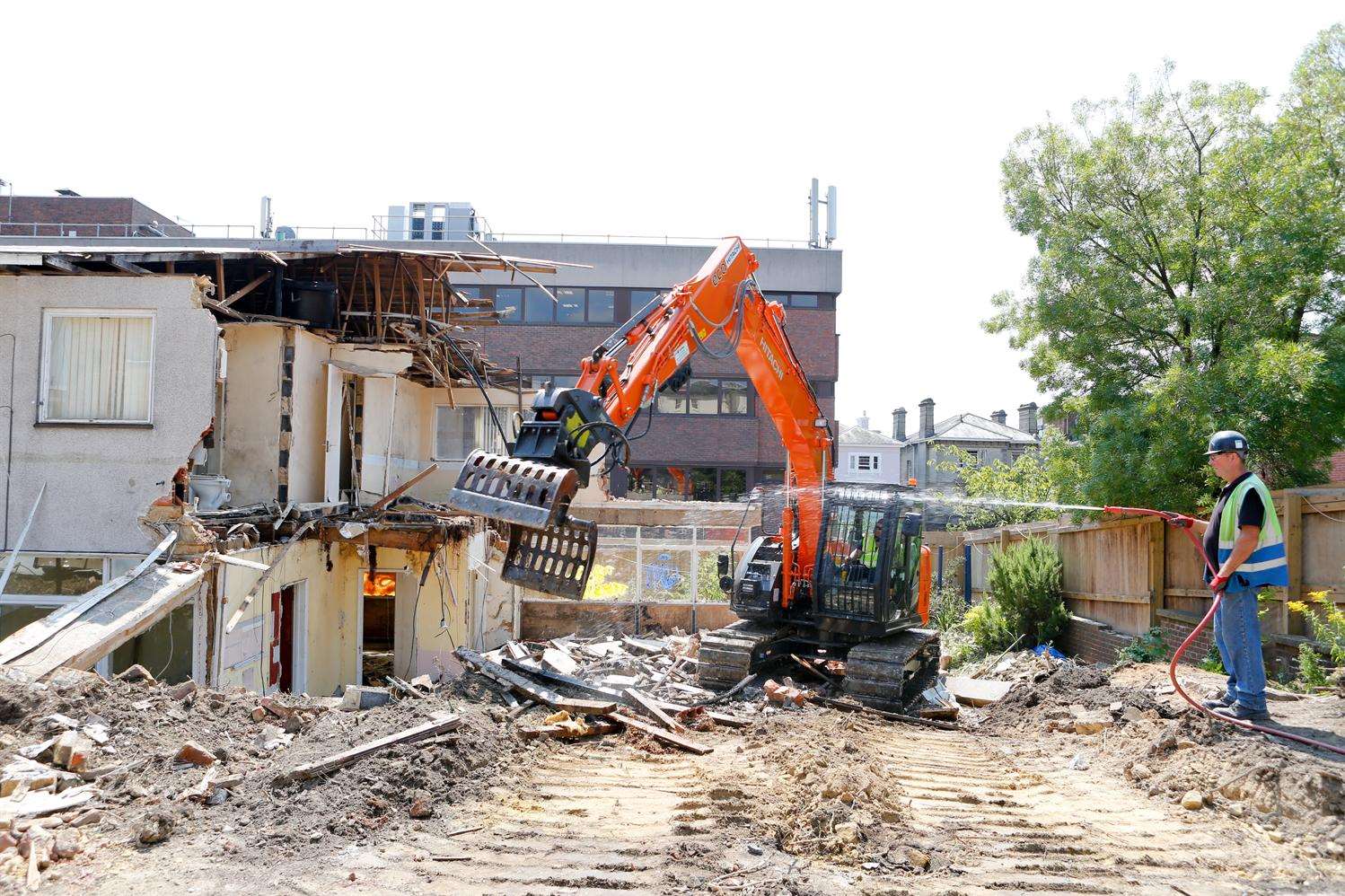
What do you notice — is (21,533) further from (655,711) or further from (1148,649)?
(1148,649)

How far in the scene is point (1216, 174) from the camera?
45.5 ft

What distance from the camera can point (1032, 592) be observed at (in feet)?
57.0

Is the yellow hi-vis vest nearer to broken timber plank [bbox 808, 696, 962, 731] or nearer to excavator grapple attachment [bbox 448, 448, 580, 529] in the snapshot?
broken timber plank [bbox 808, 696, 962, 731]

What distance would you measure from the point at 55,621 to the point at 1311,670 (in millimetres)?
11916

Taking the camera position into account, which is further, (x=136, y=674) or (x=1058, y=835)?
(x=136, y=674)

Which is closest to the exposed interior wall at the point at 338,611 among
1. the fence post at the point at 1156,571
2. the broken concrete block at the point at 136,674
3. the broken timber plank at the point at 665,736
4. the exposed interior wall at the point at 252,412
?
the exposed interior wall at the point at 252,412

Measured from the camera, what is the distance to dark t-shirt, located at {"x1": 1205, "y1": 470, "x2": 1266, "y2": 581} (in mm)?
7195

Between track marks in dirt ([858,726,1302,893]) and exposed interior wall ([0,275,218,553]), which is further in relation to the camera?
exposed interior wall ([0,275,218,553])

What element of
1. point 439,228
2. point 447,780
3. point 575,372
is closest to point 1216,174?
point 447,780

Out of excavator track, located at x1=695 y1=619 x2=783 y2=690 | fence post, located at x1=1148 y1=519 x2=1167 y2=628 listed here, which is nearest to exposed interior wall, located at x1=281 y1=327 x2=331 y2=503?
excavator track, located at x1=695 y1=619 x2=783 y2=690

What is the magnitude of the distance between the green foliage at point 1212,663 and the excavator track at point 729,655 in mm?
5228

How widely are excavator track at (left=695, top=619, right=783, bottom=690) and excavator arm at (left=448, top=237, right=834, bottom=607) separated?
2.03 ft

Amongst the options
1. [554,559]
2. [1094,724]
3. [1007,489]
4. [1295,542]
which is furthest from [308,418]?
[1007,489]

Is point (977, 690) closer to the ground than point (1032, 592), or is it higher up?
closer to the ground
